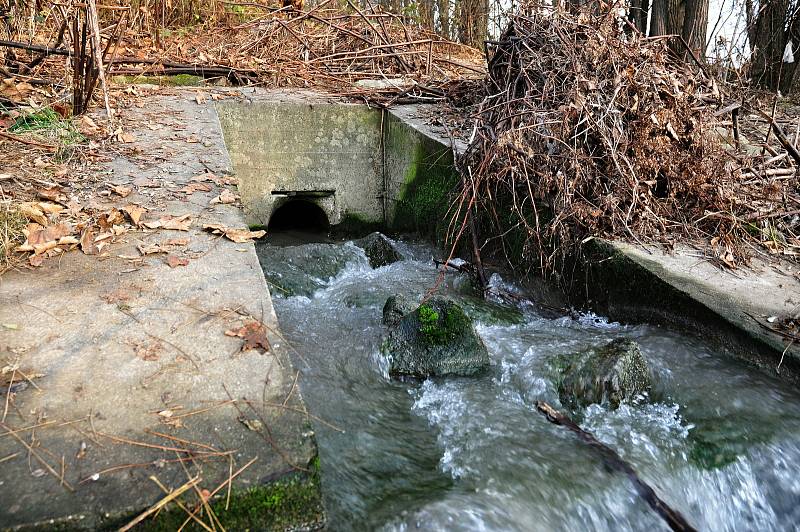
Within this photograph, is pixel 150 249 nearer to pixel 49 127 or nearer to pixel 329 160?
pixel 49 127

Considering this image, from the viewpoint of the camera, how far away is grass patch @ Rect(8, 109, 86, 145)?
15.8ft

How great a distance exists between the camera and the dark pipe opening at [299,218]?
26.4ft

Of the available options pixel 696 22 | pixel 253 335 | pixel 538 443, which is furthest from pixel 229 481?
pixel 696 22

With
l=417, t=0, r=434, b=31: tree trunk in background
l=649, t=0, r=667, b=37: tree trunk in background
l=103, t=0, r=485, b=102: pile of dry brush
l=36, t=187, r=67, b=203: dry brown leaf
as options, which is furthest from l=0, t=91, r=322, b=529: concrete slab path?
l=417, t=0, r=434, b=31: tree trunk in background

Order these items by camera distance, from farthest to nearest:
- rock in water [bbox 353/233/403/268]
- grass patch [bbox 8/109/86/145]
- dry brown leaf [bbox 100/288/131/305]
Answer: rock in water [bbox 353/233/403/268] < grass patch [bbox 8/109/86/145] < dry brown leaf [bbox 100/288/131/305]

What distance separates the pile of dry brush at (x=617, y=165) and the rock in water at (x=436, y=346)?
0.90 metres

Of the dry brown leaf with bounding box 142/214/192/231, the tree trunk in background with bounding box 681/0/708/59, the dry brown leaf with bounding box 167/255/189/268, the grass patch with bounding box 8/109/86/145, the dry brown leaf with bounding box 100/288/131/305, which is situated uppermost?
the tree trunk in background with bounding box 681/0/708/59

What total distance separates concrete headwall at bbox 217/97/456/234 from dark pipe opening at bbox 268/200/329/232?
16.3 inches

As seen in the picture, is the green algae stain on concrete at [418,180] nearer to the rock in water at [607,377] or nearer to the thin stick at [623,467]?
the rock in water at [607,377]

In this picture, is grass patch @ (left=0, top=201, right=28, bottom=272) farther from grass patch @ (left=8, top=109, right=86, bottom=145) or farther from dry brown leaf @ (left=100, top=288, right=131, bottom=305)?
grass patch @ (left=8, top=109, right=86, bottom=145)

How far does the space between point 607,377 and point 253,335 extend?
6.10 feet

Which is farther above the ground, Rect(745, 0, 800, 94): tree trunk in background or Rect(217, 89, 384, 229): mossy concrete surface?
Rect(745, 0, 800, 94): tree trunk in background

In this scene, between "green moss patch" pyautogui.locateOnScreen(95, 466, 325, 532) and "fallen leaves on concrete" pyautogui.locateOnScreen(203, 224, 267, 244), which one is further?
"fallen leaves on concrete" pyautogui.locateOnScreen(203, 224, 267, 244)

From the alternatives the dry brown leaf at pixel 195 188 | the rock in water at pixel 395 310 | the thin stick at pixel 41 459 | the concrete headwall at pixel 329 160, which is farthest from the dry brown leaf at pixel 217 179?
the thin stick at pixel 41 459
